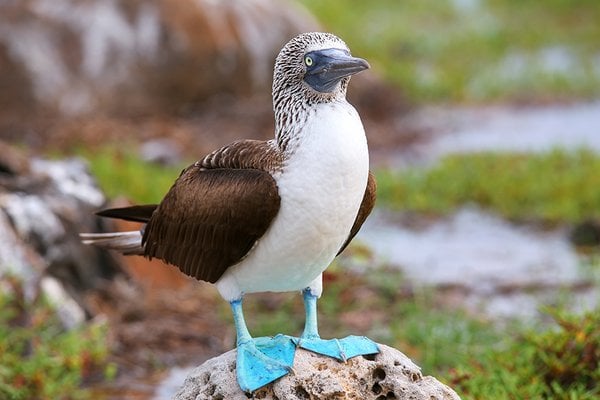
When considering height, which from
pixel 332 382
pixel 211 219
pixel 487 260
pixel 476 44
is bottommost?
pixel 487 260

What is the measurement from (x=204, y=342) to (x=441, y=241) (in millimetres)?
2522

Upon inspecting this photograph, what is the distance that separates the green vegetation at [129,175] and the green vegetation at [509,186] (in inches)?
70.6

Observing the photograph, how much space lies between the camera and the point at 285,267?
3182 mm

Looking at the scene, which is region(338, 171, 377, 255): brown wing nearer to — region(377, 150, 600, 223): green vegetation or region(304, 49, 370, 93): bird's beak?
region(304, 49, 370, 93): bird's beak

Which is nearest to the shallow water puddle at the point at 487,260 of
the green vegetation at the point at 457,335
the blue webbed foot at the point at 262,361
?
the green vegetation at the point at 457,335

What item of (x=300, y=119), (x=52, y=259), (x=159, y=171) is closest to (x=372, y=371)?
(x=300, y=119)

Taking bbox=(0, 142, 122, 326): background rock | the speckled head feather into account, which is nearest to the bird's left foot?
the speckled head feather

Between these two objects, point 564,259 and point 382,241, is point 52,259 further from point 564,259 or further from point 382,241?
point 564,259

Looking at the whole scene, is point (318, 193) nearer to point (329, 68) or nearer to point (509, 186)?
point (329, 68)

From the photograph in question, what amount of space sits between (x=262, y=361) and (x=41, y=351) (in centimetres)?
230

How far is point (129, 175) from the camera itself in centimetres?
803

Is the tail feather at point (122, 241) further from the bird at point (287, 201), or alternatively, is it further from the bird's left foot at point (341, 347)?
the bird's left foot at point (341, 347)

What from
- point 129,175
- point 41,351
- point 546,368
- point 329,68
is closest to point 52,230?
point 41,351

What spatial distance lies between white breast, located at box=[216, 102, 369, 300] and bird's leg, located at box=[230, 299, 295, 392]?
9.8 inches
